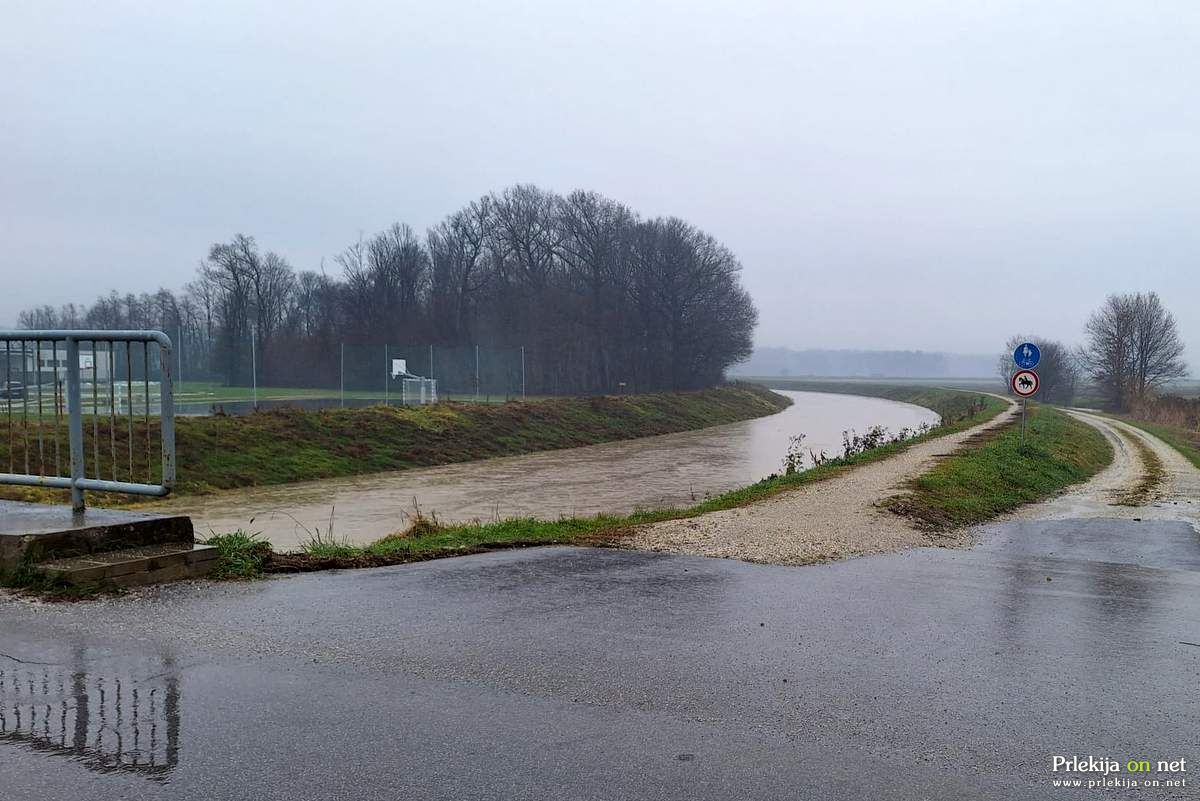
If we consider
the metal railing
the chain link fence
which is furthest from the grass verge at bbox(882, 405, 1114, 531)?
the chain link fence

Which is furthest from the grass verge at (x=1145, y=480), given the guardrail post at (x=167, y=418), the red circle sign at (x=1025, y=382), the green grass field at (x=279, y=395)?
the green grass field at (x=279, y=395)

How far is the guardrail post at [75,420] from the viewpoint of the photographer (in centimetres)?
755

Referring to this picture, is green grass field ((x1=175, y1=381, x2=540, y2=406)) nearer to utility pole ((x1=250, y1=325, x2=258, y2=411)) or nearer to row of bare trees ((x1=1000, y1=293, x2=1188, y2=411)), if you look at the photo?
utility pole ((x1=250, y1=325, x2=258, y2=411))

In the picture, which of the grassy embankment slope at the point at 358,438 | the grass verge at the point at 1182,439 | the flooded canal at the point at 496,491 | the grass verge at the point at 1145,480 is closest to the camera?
the grass verge at the point at 1145,480

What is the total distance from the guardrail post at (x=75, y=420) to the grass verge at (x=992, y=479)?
9306mm

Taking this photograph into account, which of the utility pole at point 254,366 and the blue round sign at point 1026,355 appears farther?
the utility pole at point 254,366

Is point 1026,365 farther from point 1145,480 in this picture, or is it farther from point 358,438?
point 358,438

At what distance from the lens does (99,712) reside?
14.0 ft

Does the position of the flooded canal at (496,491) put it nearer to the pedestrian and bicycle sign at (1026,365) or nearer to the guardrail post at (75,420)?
the guardrail post at (75,420)

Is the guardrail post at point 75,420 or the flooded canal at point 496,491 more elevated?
the guardrail post at point 75,420

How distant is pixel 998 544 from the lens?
10.4 metres

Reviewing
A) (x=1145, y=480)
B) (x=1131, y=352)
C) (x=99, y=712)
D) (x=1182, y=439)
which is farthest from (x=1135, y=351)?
(x=99, y=712)

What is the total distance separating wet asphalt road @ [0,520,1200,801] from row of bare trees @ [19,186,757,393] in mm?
50904

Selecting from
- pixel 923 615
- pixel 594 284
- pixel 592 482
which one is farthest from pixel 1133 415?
pixel 923 615
